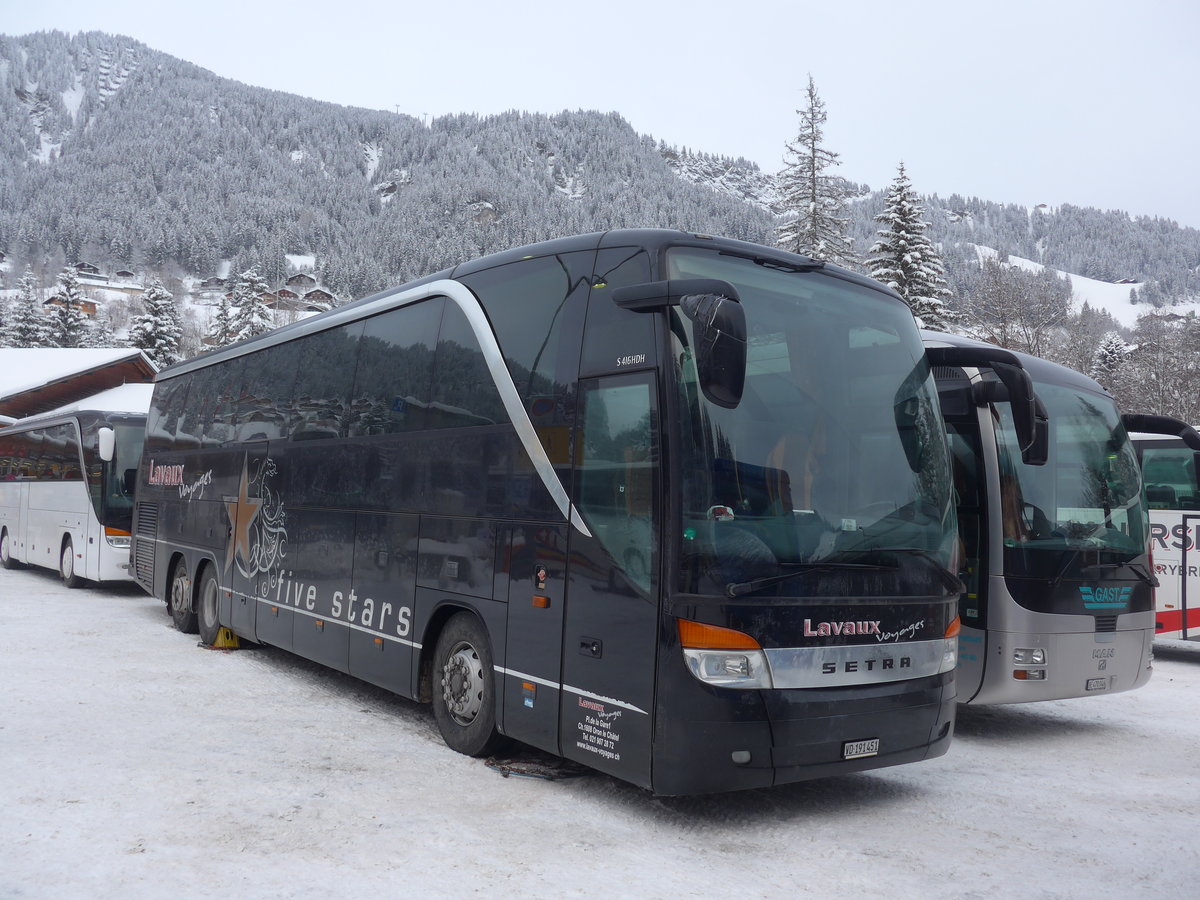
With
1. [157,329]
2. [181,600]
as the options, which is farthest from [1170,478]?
[157,329]

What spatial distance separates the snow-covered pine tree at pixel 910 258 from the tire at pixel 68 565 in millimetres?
25973

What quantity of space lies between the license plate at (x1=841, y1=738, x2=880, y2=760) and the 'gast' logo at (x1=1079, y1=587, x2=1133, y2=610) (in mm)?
3321

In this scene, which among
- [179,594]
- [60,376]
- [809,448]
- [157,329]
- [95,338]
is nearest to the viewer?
[809,448]

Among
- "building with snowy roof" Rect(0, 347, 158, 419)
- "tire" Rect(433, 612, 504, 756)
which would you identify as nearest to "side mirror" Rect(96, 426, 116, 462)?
"tire" Rect(433, 612, 504, 756)

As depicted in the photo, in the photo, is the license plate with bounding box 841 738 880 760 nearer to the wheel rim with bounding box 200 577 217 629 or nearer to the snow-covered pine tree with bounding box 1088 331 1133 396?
the wheel rim with bounding box 200 577 217 629

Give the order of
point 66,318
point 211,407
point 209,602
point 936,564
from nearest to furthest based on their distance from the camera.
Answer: point 936,564, point 209,602, point 211,407, point 66,318

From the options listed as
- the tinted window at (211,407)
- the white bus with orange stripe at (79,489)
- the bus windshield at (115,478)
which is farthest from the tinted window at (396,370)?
the bus windshield at (115,478)

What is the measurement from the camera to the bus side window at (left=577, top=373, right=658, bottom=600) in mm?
5465

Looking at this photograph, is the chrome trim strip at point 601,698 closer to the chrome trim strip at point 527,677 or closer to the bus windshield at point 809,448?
the chrome trim strip at point 527,677

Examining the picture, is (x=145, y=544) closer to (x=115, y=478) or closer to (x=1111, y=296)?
(x=115, y=478)

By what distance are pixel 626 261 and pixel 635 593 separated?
6.27ft

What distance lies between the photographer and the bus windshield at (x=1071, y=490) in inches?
316

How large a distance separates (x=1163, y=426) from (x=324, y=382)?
763 cm

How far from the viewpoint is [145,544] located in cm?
1444
